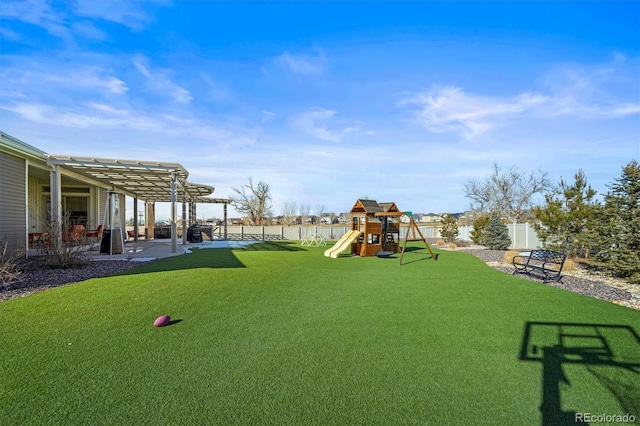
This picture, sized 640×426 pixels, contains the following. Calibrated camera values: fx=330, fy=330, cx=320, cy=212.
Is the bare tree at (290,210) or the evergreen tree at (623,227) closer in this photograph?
the evergreen tree at (623,227)

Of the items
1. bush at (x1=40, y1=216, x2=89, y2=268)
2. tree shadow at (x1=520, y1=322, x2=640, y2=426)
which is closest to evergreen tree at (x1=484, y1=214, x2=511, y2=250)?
tree shadow at (x1=520, y1=322, x2=640, y2=426)

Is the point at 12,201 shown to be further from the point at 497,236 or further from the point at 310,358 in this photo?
the point at 497,236

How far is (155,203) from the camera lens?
2728 cm

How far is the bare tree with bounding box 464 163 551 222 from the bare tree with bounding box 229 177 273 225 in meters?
24.7

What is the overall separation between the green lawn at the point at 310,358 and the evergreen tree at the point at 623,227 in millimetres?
3111

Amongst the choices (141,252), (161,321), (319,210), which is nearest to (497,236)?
(141,252)

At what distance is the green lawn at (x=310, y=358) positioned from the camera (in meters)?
2.49

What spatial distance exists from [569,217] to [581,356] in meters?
9.79

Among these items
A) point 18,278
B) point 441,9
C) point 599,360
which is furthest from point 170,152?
point 599,360

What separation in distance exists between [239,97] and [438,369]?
13.6 m

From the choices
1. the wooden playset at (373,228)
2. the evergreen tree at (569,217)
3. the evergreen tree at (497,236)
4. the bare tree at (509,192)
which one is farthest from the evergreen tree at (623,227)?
the bare tree at (509,192)

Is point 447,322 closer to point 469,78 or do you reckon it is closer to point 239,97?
point 469,78

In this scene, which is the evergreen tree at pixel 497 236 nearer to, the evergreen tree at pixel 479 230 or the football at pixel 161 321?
the evergreen tree at pixel 479 230

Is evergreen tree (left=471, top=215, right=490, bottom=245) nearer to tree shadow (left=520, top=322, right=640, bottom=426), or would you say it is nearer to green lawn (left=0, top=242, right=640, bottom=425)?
green lawn (left=0, top=242, right=640, bottom=425)
